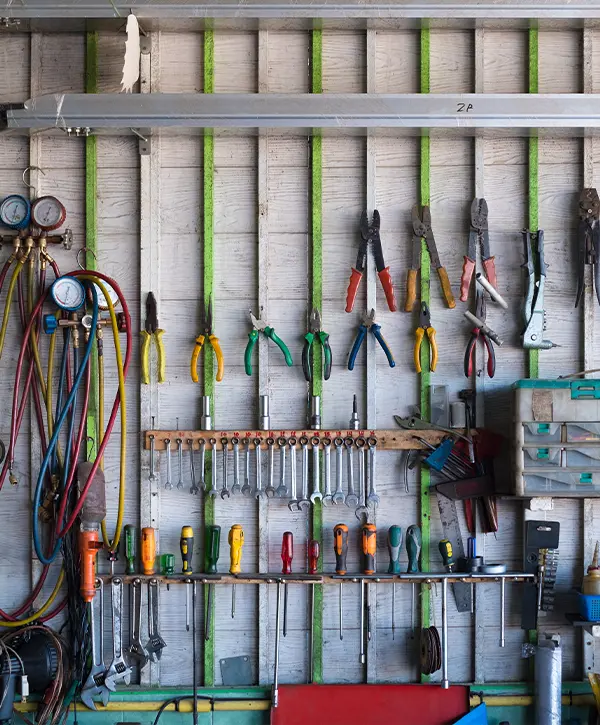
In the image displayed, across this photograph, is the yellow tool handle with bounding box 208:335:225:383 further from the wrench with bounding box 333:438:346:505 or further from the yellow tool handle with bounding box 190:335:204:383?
the wrench with bounding box 333:438:346:505

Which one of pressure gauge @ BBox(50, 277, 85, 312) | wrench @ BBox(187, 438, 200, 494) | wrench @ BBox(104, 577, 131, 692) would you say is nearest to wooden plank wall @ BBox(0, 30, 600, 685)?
wrench @ BBox(187, 438, 200, 494)

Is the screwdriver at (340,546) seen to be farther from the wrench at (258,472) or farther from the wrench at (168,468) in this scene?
the wrench at (168,468)

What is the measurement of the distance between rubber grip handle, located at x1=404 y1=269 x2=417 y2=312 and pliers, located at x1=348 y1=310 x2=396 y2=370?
0.14 meters

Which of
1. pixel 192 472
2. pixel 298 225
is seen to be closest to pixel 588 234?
pixel 298 225

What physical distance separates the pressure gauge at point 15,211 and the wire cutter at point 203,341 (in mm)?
793

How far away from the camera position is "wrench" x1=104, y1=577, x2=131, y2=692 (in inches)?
114

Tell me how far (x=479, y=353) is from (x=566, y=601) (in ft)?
3.47

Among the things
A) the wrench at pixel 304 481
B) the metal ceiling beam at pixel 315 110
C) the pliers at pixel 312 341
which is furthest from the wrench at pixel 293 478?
the metal ceiling beam at pixel 315 110

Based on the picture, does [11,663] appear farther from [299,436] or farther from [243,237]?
[243,237]

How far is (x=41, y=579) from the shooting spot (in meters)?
2.96

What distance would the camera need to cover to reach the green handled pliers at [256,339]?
116 inches

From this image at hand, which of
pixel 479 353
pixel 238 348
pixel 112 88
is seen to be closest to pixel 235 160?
pixel 112 88

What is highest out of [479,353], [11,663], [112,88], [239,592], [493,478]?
[112,88]

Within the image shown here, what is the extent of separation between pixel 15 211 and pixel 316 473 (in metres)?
1.61
